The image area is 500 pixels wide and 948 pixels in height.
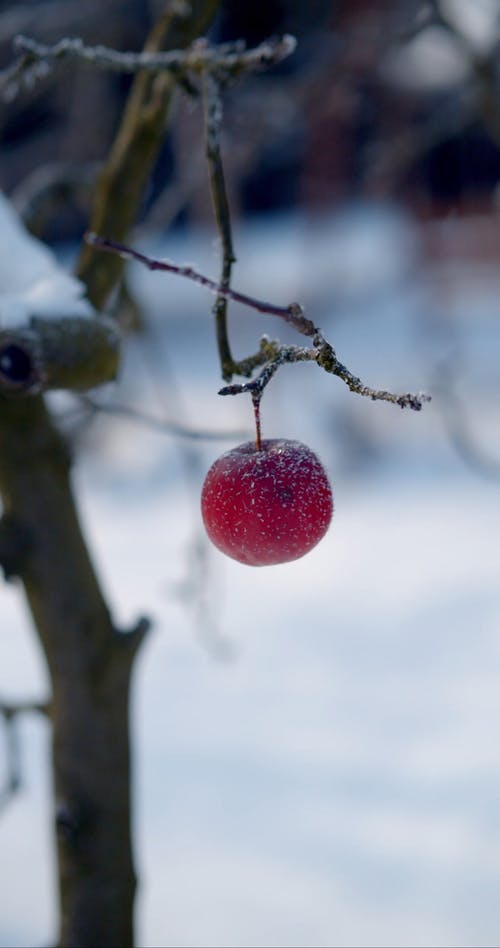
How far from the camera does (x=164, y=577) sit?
4.10 metres

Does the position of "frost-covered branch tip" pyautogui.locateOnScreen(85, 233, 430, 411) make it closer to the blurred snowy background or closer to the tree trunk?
the tree trunk

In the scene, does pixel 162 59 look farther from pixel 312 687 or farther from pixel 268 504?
pixel 312 687

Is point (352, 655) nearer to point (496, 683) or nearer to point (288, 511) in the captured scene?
point (496, 683)

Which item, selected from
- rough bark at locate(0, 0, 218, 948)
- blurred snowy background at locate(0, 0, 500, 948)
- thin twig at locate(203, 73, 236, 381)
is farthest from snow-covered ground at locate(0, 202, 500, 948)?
thin twig at locate(203, 73, 236, 381)

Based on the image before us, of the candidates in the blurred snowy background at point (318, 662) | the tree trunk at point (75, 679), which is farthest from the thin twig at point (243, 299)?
the blurred snowy background at point (318, 662)

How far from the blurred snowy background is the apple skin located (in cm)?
68

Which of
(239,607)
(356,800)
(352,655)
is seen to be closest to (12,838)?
(356,800)

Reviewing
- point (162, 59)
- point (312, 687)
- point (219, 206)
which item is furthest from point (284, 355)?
point (312, 687)

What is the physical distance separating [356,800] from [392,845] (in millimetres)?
248

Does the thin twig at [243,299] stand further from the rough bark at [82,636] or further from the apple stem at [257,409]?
the rough bark at [82,636]

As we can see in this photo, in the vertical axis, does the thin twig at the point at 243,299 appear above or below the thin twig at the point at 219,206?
below

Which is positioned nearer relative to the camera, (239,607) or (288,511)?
Result: (288,511)

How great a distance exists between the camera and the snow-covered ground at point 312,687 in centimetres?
198

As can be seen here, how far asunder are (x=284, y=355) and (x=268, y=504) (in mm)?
138
